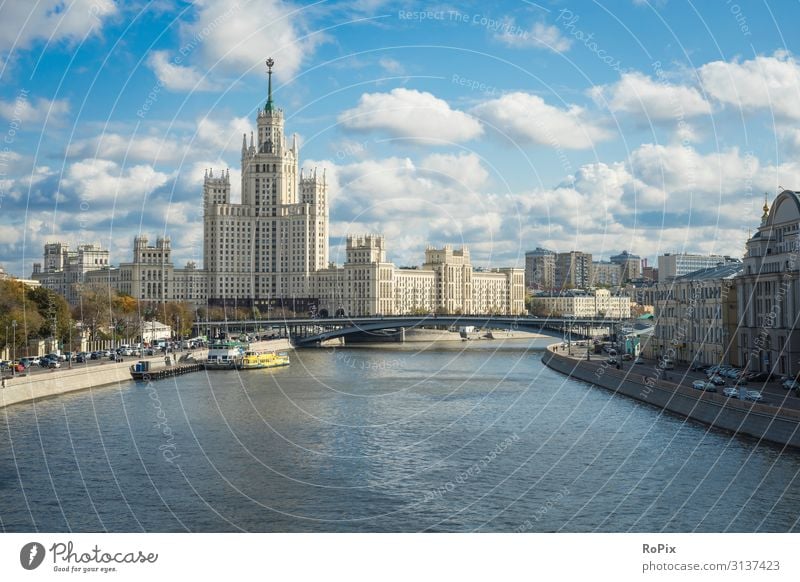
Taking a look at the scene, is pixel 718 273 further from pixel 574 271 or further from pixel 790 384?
pixel 574 271

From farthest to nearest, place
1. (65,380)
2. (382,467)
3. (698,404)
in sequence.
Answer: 1. (65,380)
2. (698,404)
3. (382,467)

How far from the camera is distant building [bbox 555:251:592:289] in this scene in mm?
177500

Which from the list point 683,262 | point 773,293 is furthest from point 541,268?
point 773,293

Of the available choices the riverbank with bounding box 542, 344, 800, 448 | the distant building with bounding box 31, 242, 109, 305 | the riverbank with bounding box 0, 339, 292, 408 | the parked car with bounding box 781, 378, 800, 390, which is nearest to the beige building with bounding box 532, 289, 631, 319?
the distant building with bounding box 31, 242, 109, 305

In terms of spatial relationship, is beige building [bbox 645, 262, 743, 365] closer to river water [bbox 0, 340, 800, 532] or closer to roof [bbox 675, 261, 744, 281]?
roof [bbox 675, 261, 744, 281]

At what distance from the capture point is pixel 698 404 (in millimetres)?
27812

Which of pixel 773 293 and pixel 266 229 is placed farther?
pixel 266 229

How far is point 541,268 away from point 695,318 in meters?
146

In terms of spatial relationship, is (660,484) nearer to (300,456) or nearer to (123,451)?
(300,456)

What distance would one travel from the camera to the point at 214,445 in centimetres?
2491

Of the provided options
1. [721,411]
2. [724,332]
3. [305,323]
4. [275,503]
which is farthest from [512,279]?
[275,503]

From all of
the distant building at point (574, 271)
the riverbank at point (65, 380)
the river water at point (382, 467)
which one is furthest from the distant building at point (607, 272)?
the river water at point (382, 467)

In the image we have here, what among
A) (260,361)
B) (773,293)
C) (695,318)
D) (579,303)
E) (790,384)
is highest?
(773,293)
